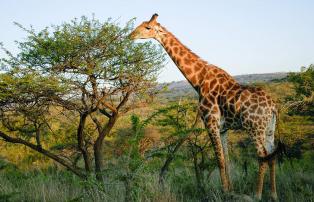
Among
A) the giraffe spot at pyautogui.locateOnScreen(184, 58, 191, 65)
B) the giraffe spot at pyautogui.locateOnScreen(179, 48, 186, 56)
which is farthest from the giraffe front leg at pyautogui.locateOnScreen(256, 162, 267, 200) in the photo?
the giraffe spot at pyautogui.locateOnScreen(179, 48, 186, 56)

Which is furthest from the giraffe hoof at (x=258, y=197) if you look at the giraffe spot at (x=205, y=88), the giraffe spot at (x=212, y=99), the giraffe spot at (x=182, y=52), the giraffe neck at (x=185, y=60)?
the giraffe spot at (x=182, y=52)

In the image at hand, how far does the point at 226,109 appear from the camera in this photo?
6.76 m

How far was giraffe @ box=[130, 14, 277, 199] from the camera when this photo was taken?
21.0ft

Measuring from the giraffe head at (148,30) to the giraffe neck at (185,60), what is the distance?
0.57 ft

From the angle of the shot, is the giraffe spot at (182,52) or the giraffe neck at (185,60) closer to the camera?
the giraffe neck at (185,60)

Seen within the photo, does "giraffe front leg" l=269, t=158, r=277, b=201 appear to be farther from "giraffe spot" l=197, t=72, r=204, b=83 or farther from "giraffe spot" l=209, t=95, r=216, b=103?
"giraffe spot" l=197, t=72, r=204, b=83

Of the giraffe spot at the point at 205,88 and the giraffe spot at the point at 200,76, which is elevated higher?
the giraffe spot at the point at 200,76

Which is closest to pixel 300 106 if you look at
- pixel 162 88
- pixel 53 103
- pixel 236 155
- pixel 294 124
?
pixel 294 124

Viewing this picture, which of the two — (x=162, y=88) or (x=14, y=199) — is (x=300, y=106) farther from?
(x=14, y=199)

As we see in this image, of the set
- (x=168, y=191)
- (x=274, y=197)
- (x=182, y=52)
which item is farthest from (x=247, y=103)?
(x=168, y=191)

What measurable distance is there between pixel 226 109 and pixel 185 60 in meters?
1.42

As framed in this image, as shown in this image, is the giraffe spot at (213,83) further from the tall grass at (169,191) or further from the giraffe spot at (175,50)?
the tall grass at (169,191)

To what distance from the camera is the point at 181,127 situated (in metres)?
7.72

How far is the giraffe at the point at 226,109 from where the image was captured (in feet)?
21.0
